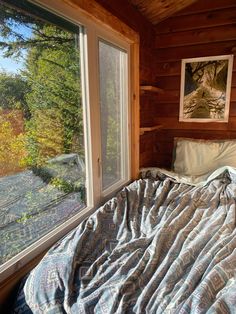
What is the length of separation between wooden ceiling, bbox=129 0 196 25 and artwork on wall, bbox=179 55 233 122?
479 millimetres

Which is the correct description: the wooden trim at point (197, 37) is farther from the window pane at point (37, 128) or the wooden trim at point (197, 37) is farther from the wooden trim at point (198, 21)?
the window pane at point (37, 128)

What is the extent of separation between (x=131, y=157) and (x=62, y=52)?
3.65ft

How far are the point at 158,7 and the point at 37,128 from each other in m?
1.71

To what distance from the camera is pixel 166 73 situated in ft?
8.40

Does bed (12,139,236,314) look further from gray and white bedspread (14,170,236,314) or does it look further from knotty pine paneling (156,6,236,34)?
knotty pine paneling (156,6,236,34)

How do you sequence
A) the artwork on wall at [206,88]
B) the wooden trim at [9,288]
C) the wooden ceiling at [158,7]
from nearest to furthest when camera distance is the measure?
1. the wooden trim at [9,288]
2. the wooden ceiling at [158,7]
3. the artwork on wall at [206,88]

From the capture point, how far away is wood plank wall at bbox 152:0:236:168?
7.47 ft

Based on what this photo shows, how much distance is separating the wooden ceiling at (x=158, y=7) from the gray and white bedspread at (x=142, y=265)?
1633 mm

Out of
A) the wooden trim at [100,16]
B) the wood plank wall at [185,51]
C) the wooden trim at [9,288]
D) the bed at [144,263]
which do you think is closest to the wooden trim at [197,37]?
the wood plank wall at [185,51]

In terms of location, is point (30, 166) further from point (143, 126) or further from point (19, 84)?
point (143, 126)

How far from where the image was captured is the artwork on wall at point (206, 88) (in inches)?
92.0

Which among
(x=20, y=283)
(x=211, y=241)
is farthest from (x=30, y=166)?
(x=211, y=241)

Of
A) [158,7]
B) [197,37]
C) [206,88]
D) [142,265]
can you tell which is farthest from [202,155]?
[142,265]

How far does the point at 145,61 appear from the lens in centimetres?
235
